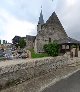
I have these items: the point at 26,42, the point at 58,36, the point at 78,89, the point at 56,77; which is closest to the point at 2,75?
the point at 78,89

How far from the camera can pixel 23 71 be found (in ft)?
46.7

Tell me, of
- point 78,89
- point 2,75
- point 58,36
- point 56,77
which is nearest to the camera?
point 2,75

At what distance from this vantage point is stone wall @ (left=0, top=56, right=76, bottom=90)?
12.2 metres

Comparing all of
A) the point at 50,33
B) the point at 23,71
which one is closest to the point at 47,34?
the point at 50,33

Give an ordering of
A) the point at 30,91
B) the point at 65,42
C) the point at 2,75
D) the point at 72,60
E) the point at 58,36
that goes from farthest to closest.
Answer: the point at 58,36 < the point at 65,42 < the point at 72,60 < the point at 30,91 < the point at 2,75

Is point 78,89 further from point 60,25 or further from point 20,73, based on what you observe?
point 60,25

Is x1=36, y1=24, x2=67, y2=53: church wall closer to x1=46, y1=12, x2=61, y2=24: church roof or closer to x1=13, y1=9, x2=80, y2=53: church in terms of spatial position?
x1=13, y1=9, x2=80, y2=53: church

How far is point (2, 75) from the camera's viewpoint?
11945mm

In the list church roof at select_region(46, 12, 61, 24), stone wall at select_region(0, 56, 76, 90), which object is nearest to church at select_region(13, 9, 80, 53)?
church roof at select_region(46, 12, 61, 24)

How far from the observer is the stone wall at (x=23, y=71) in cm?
1223

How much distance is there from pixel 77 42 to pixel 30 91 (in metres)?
31.8

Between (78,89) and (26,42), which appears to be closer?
(78,89)

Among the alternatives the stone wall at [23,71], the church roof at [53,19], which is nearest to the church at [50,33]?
the church roof at [53,19]

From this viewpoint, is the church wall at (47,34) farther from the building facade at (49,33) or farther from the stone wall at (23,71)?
the stone wall at (23,71)
